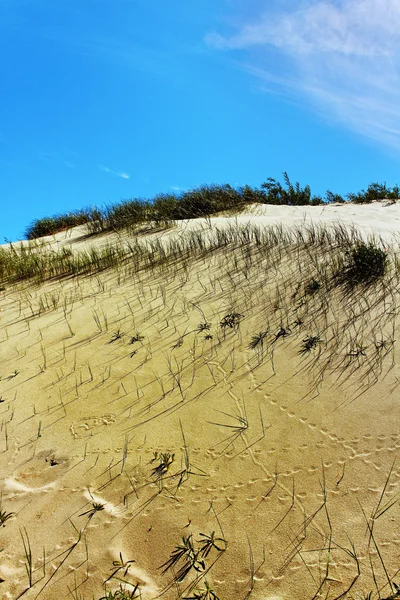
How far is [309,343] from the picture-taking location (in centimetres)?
429

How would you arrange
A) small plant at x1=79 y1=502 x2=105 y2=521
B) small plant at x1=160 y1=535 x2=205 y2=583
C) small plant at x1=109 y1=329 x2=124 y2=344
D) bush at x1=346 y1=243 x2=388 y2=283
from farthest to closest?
bush at x1=346 y1=243 x2=388 y2=283
small plant at x1=109 y1=329 x2=124 y2=344
small plant at x1=79 y1=502 x2=105 y2=521
small plant at x1=160 y1=535 x2=205 y2=583

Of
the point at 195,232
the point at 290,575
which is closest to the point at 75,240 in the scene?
the point at 195,232

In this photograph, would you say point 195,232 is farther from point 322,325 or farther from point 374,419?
point 374,419

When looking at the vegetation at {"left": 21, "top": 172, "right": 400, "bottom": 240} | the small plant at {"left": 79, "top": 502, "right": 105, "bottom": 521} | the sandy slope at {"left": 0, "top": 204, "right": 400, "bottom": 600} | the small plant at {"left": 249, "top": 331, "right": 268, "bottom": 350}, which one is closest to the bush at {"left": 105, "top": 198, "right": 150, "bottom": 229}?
the vegetation at {"left": 21, "top": 172, "right": 400, "bottom": 240}

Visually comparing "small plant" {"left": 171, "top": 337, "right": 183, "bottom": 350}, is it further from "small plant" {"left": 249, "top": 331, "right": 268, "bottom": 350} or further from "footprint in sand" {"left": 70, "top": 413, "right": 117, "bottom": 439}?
"footprint in sand" {"left": 70, "top": 413, "right": 117, "bottom": 439}

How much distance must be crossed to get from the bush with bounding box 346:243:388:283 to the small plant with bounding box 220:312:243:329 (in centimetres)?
177

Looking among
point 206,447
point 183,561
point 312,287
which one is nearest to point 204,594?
point 183,561

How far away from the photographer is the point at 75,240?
1092cm

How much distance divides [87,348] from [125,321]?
694 mm

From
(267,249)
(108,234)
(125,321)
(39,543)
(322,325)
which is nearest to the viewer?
(39,543)

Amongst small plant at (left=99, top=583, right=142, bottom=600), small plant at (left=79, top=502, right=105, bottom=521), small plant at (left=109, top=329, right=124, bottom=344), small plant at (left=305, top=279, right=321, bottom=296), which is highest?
small plant at (left=109, top=329, right=124, bottom=344)

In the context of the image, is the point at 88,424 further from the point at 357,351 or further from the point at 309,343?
the point at 357,351

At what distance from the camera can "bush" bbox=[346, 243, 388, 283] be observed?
554cm

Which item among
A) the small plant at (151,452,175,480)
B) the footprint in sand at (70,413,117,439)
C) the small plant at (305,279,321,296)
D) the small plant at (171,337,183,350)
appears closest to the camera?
the small plant at (151,452,175,480)
